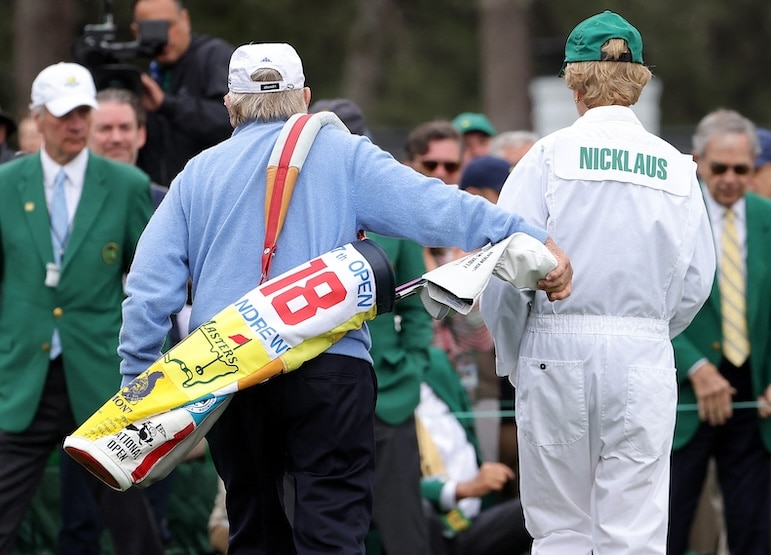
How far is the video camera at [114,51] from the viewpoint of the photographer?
7.75m

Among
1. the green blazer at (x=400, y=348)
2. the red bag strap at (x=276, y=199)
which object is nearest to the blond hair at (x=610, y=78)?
the red bag strap at (x=276, y=199)

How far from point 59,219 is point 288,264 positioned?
6.05 feet

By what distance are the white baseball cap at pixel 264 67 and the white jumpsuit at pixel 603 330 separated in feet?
2.64

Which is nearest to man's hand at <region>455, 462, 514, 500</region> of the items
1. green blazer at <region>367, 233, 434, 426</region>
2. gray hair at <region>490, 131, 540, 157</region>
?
green blazer at <region>367, 233, 434, 426</region>

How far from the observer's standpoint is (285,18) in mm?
25078

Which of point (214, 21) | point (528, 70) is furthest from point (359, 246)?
point (214, 21)

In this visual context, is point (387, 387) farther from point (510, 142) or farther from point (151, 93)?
point (510, 142)

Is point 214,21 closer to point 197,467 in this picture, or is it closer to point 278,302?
point 197,467

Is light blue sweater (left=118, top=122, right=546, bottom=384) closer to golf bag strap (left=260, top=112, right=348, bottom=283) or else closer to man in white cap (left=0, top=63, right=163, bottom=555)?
golf bag strap (left=260, top=112, right=348, bottom=283)

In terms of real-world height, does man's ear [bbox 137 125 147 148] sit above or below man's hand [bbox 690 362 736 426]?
above

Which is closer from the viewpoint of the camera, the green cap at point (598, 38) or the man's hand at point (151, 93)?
the green cap at point (598, 38)

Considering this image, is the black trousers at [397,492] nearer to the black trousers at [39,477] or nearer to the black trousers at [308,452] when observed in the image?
the black trousers at [39,477]

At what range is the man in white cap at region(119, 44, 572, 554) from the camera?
4.89m

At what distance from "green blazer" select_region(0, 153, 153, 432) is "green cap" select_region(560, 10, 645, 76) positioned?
7.20 ft
